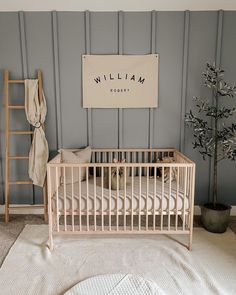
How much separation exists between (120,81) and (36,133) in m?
1.09

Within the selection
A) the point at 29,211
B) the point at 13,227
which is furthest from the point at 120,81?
the point at 13,227

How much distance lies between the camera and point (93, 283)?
211cm

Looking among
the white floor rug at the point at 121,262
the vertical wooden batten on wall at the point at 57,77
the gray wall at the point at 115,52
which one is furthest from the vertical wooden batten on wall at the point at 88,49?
the white floor rug at the point at 121,262

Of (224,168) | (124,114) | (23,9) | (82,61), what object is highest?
(23,9)

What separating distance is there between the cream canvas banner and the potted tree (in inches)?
21.5

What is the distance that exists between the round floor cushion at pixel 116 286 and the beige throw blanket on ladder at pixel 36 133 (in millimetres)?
1409

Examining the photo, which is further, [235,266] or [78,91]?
[78,91]

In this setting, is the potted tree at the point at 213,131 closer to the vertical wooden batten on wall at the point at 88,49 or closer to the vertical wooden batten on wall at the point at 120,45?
the vertical wooden batten on wall at the point at 120,45

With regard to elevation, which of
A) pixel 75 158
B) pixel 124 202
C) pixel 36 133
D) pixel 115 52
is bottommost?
pixel 124 202

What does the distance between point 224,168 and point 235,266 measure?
4.28 feet

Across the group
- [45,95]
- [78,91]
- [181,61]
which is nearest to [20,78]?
[45,95]

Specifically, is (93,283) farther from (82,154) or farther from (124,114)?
(124,114)

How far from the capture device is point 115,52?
127 inches

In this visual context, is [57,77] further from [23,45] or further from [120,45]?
[120,45]
